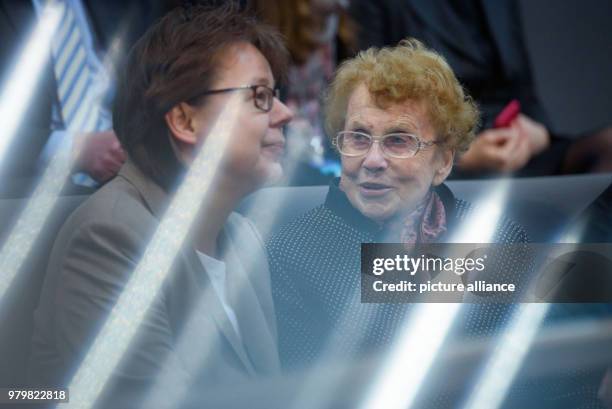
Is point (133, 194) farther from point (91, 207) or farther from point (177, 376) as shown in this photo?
point (177, 376)

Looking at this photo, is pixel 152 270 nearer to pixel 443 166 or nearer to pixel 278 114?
pixel 278 114

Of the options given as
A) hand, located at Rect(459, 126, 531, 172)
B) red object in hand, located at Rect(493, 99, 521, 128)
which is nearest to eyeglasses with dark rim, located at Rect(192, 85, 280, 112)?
hand, located at Rect(459, 126, 531, 172)

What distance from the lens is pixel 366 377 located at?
39.4 inches

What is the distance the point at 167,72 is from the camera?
997 mm

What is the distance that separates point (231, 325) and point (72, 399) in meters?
0.17

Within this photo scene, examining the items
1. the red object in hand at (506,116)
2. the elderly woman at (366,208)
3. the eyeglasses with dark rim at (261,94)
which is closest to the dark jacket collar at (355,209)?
the elderly woman at (366,208)

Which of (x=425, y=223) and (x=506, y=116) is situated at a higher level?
(x=506, y=116)

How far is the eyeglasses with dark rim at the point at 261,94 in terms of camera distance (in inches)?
39.6

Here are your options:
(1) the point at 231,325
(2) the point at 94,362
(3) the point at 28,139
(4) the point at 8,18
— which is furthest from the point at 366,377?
(4) the point at 8,18

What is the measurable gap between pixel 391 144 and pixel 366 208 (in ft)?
0.23

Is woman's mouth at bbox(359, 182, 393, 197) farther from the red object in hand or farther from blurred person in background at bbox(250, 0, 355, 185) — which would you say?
the red object in hand

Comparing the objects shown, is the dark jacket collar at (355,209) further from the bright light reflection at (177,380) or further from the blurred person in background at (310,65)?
the bright light reflection at (177,380)

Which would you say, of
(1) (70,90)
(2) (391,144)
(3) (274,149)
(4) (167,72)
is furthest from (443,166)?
(1) (70,90)

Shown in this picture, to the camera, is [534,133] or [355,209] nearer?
[355,209]
